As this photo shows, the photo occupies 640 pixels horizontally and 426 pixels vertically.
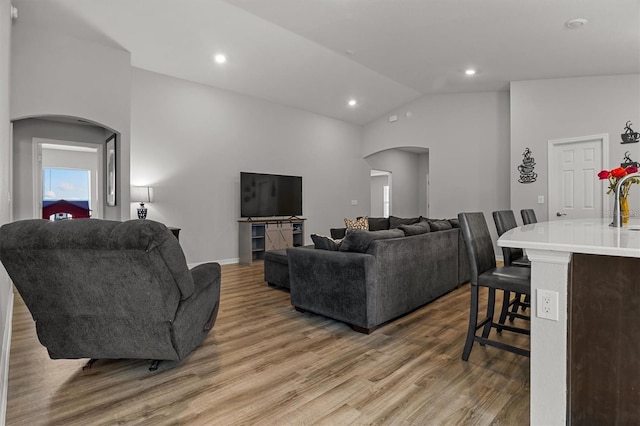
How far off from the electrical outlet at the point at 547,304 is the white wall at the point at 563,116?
16.6 ft

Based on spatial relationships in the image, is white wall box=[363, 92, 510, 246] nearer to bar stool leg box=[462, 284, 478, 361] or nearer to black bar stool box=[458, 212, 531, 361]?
black bar stool box=[458, 212, 531, 361]

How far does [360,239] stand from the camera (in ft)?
9.73

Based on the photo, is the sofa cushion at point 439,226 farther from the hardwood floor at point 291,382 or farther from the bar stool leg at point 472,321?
the bar stool leg at point 472,321

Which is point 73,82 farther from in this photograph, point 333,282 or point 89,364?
point 333,282

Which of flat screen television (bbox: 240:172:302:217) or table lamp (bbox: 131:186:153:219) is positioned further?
flat screen television (bbox: 240:172:302:217)

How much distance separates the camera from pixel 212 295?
256 centimetres

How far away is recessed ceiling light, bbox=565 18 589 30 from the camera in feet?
12.8

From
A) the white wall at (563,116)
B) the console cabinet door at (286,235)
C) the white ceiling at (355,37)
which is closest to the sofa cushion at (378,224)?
the console cabinet door at (286,235)

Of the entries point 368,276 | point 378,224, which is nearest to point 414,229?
point 368,276

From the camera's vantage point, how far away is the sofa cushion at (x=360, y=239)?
293 cm

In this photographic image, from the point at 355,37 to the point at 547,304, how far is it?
14.7 feet

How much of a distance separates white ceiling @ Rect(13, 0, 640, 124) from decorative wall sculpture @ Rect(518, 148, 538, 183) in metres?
1.26

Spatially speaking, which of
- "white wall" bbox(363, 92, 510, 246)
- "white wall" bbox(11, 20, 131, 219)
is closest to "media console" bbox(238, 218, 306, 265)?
"white wall" bbox(11, 20, 131, 219)

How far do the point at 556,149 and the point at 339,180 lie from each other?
4326 mm
